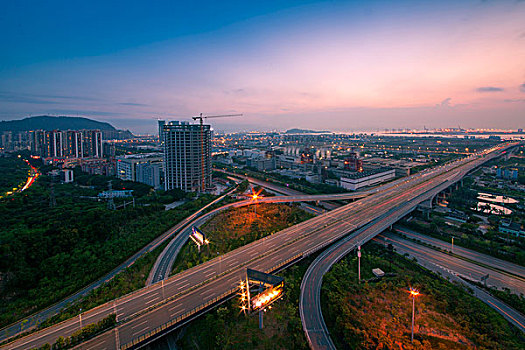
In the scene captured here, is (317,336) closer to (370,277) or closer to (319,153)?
(370,277)

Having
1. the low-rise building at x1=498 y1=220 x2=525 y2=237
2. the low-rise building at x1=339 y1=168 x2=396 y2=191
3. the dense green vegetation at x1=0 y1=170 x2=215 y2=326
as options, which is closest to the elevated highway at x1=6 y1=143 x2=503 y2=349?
the dense green vegetation at x1=0 y1=170 x2=215 y2=326

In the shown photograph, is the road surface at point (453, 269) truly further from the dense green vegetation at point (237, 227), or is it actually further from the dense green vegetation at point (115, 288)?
the dense green vegetation at point (115, 288)

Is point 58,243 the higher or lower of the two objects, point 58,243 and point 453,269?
the higher

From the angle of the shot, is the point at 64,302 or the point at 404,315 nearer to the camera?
the point at 404,315

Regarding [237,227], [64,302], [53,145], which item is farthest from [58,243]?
[53,145]

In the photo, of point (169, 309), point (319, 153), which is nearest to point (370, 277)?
point (169, 309)

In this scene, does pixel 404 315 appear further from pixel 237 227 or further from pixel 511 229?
pixel 511 229

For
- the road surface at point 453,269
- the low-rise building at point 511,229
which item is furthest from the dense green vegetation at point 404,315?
the low-rise building at point 511,229
